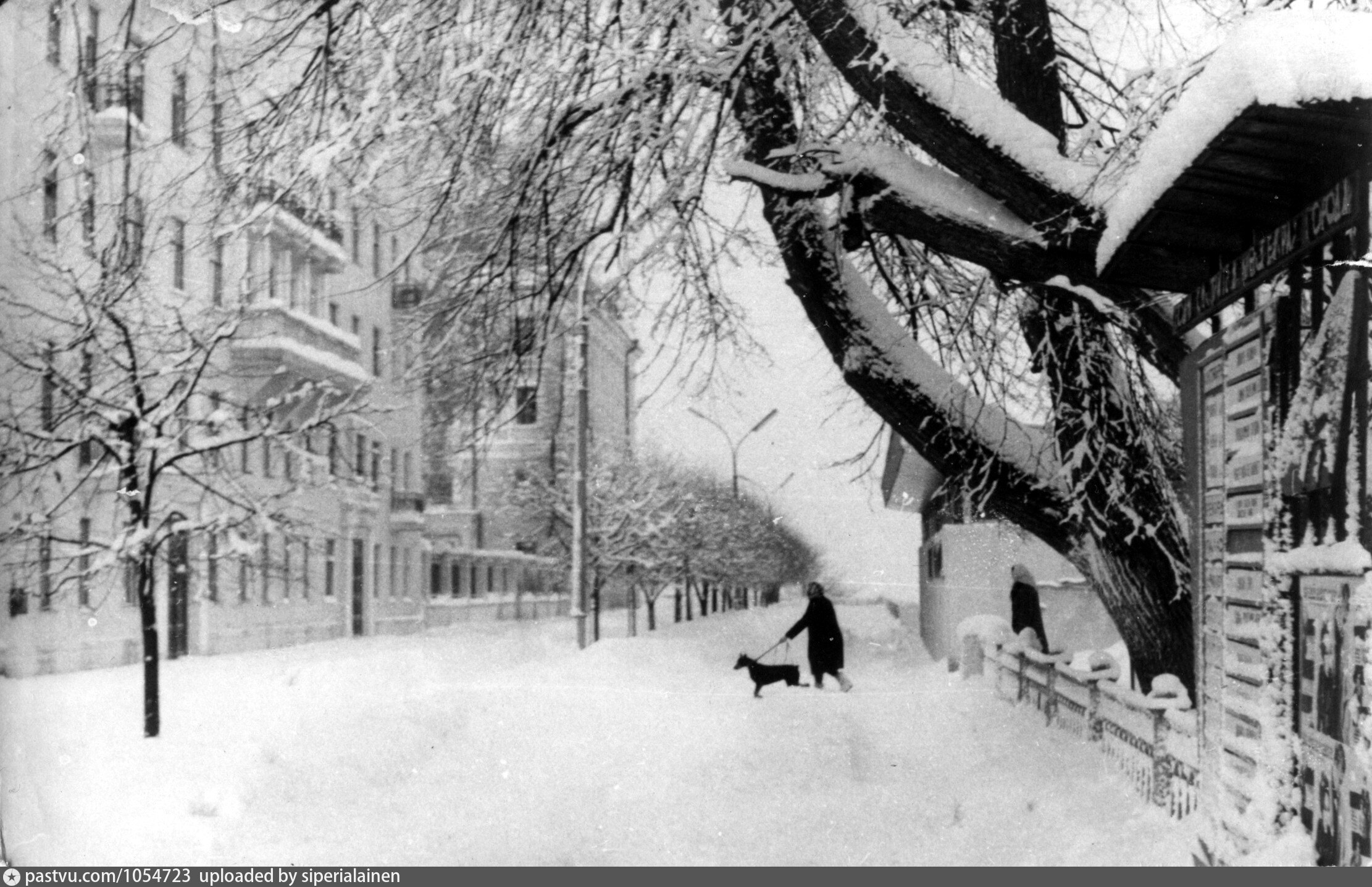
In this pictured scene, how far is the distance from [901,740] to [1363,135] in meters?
1.95

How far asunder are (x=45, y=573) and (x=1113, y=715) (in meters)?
3.15

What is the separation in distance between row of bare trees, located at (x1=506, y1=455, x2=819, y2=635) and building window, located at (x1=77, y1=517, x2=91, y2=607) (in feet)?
4.03

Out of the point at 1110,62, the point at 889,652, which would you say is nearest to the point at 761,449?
the point at 889,652

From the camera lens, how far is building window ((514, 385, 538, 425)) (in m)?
4.08

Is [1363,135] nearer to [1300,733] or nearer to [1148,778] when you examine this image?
[1300,733]

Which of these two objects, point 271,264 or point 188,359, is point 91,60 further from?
point 188,359

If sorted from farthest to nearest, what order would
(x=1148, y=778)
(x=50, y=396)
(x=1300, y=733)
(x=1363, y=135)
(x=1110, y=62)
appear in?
(x=1110, y=62), (x=50, y=396), (x=1148, y=778), (x=1300, y=733), (x=1363, y=135)

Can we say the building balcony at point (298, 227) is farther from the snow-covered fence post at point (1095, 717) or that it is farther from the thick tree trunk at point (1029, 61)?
the snow-covered fence post at point (1095, 717)

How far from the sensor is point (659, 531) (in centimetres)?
387

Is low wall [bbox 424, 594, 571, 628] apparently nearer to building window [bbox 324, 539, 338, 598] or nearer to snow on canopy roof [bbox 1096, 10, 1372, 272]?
building window [bbox 324, 539, 338, 598]

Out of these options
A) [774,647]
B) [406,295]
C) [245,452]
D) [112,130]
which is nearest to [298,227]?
[406,295]

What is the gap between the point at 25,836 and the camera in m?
3.94

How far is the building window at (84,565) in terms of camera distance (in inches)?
151

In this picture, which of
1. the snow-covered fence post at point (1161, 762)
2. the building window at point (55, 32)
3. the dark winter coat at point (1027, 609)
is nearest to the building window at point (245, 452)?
the building window at point (55, 32)
